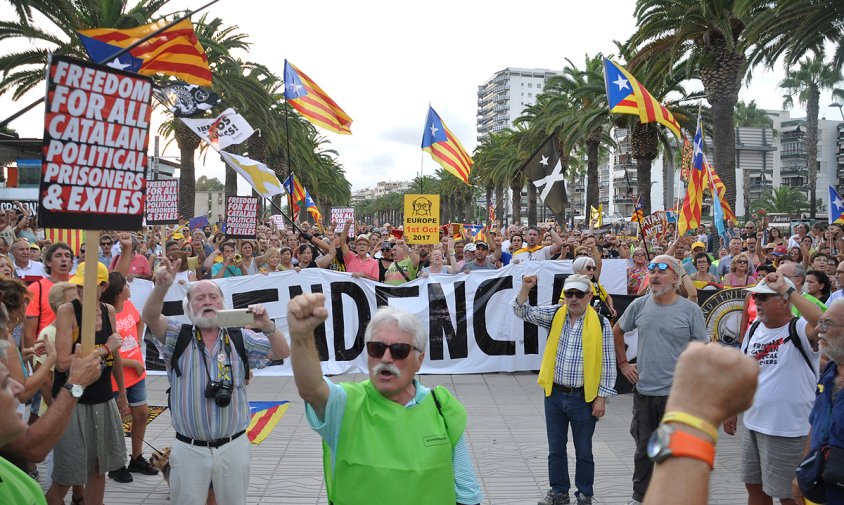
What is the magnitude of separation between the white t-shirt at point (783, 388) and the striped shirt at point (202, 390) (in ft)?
9.85

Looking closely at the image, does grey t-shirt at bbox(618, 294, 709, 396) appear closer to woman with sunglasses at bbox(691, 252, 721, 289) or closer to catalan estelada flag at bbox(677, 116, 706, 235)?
woman with sunglasses at bbox(691, 252, 721, 289)

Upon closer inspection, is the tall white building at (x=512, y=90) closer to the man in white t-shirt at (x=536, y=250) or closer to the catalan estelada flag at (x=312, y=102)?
the catalan estelada flag at (x=312, y=102)

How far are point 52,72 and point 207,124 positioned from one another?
35.6ft

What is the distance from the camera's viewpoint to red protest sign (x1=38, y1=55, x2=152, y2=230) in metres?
3.88

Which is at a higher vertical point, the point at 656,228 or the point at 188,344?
the point at 656,228

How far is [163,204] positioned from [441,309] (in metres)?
7.63

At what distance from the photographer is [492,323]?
1034 cm

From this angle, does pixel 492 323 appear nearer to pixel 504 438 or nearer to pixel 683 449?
pixel 504 438

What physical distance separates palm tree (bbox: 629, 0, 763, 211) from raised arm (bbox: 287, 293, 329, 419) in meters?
18.6

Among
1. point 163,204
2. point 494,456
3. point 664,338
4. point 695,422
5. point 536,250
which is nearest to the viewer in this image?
point 695,422

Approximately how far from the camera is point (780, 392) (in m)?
4.69

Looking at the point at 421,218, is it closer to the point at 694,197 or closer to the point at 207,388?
the point at 694,197

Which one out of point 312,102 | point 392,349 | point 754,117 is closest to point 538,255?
point 312,102

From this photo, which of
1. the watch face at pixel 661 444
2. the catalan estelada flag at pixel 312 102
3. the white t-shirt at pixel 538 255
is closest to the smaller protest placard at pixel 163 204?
the catalan estelada flag at pixel 312 102
